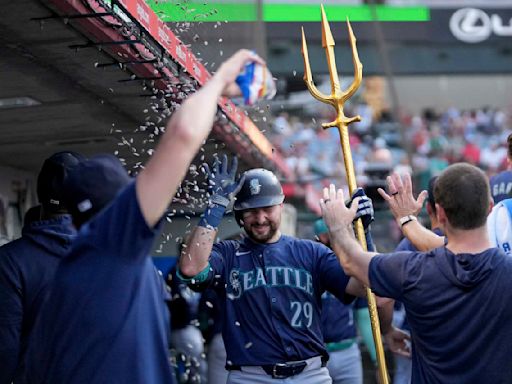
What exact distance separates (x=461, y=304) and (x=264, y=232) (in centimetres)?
190

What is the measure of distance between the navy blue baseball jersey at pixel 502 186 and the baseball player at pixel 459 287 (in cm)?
278

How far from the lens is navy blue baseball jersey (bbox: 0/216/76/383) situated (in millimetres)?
4594

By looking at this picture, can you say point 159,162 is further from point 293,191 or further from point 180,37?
point 293,191

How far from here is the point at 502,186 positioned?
675 centimetres

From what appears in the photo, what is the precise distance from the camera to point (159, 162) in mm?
3039

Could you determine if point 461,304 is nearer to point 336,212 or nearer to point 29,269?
point 336,212

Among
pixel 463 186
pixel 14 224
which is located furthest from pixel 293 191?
pixel 463 186

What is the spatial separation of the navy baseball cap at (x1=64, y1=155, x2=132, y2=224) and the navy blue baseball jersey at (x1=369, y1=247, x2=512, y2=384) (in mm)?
1234

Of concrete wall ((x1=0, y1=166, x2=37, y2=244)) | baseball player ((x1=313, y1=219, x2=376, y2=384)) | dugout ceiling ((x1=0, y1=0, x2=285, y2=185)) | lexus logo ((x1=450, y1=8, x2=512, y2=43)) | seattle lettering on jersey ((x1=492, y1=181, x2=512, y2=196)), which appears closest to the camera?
dugout ceiling ((x1=0, y1=0, x2=285, y2=185))

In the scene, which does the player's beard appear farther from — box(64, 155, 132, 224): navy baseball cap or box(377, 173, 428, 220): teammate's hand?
box(64, 155, 132, 224): navy baseball cap

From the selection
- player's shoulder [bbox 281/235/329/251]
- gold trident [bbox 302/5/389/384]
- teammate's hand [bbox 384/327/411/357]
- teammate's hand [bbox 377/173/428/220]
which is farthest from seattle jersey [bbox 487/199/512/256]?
teammate's hand [bbox 384/327/411/357]

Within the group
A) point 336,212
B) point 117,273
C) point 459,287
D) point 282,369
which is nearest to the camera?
point 117,273

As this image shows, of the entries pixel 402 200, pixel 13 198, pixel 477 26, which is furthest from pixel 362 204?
pixel 477 26

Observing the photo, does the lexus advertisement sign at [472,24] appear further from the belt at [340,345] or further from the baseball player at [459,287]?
the baseball player at [459,287]
